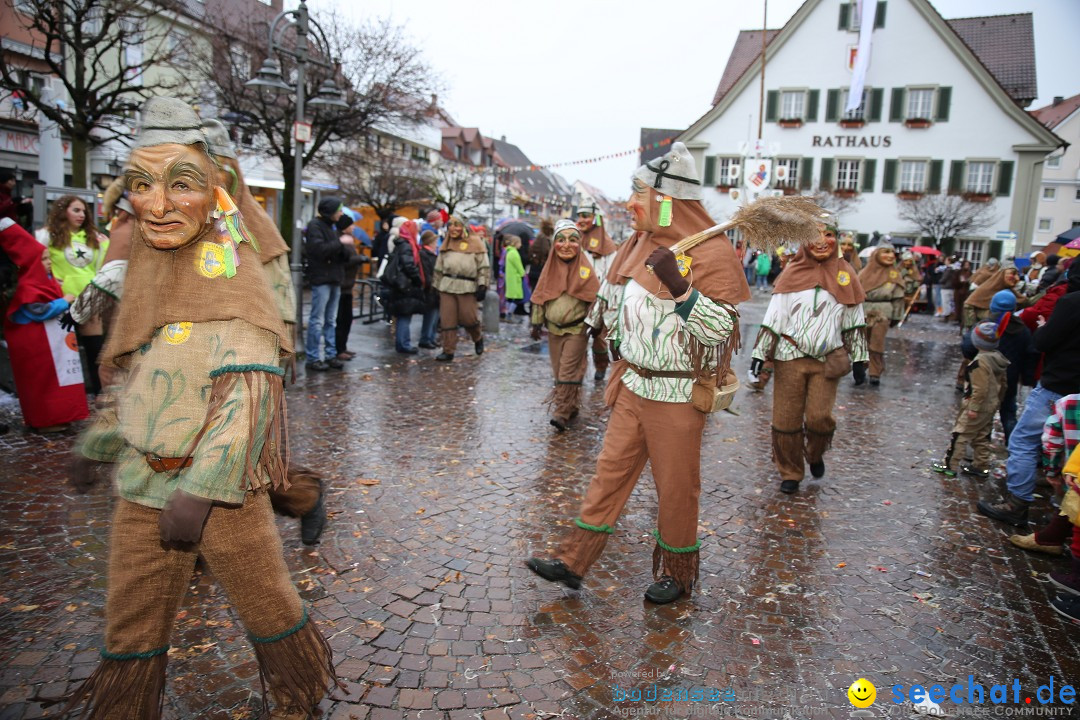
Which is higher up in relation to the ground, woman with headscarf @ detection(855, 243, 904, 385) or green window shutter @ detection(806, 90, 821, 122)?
green window shutter @ detection(806, 90, 821, 122)

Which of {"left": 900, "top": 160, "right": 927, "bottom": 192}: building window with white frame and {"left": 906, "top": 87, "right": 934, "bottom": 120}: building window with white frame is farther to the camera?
{"left": 900, "top": 160, "right": 927, "bottom": 192}: building window with white frame

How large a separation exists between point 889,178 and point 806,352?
3195 cm

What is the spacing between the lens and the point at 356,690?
116 inches

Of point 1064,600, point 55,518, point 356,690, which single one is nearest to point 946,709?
point 1064,600

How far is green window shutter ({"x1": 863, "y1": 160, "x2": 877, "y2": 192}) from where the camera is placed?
32875 millimetres

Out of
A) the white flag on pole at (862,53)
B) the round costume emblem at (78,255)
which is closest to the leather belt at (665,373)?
the round costume emblem at (78,255)

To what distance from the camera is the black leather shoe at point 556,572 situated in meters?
3.71

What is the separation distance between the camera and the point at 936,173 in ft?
105

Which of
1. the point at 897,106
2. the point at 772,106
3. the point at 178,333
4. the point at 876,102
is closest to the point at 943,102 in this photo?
the point at 897,106

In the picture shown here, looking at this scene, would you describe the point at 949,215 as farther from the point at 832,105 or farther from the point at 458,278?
the point at 458,278

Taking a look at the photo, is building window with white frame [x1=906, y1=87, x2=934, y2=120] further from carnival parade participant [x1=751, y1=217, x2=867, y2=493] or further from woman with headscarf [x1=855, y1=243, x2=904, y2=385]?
carnival parade participant [x1=751, y1=217, x2=867, y2=493]

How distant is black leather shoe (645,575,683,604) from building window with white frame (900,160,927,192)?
3416 centimetres

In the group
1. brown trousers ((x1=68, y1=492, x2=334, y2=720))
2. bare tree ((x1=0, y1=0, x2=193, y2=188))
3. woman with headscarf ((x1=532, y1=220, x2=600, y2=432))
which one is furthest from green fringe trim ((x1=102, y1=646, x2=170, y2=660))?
bare tree ((x1=0, y1=0, x2=193, y2=188))

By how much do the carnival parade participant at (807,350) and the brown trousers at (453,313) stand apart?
546 cm
